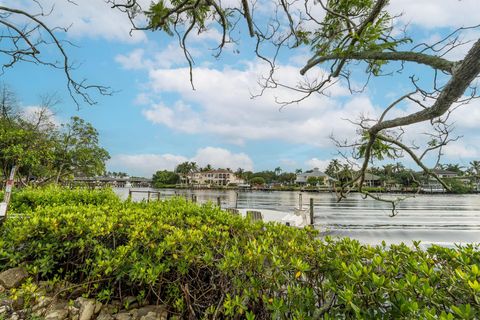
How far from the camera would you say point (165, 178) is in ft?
344

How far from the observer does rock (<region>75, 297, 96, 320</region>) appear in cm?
238

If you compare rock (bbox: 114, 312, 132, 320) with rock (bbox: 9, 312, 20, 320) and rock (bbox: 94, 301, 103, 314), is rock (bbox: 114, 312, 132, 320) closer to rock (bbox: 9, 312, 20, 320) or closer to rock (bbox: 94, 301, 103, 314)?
rock (bbox: 94, 301, 103, 314)

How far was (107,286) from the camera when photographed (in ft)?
8.58

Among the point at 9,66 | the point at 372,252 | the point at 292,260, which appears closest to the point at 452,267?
the point at 372,252

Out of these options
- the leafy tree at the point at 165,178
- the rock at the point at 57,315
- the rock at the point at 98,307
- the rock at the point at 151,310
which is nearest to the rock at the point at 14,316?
the rock at the point at 57,315

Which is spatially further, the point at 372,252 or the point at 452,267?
the point at 372,252

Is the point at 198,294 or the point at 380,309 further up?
the point at 380,309

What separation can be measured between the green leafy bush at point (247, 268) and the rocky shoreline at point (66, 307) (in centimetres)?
11

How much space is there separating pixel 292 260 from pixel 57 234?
2548mm

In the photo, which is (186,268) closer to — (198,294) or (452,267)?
(198,294)

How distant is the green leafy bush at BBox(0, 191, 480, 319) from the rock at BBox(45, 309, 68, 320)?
269 millimetres

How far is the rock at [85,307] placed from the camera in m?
2.38

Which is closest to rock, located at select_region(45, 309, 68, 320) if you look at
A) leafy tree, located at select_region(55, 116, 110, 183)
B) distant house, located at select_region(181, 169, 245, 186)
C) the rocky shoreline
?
the rocky shoreline

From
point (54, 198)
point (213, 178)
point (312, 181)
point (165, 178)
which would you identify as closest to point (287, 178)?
point (312, 181)
